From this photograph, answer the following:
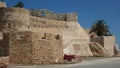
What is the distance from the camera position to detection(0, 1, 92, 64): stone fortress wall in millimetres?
25672

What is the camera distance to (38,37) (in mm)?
26672

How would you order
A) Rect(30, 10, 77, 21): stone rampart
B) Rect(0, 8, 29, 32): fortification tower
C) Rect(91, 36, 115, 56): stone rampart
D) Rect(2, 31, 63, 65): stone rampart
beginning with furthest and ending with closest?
Rect(91, 36, 115, 56): stone rampart < Rect(30, 10, 77, 21): stone rampart < Rect(0, 8, 29, 32): fortification tower < Rect(2, 31, 63, 65): stone rampart

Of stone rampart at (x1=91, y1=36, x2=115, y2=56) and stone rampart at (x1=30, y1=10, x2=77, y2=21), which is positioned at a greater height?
stone rampart at (x1=30, y1=10, x2=77, y2=21)

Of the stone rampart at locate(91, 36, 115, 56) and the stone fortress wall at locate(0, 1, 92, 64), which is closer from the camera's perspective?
the stone fortress wall at locate(0, 1, 92, 64)

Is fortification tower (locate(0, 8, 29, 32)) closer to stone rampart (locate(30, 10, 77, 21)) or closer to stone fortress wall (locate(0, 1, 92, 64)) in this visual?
stone fortress wall (locate(0, 1, 92, 64))

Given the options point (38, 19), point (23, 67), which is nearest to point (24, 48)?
point (23, 67)

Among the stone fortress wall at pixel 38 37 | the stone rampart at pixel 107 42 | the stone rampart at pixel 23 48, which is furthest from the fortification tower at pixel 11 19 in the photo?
the stone rampart at pixel 107 42

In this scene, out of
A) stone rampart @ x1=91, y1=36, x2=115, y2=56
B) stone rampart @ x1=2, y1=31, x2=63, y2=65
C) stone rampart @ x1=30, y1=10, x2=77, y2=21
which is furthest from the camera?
stone rampart @ x1=91, y1=36, x2=115, y2=56

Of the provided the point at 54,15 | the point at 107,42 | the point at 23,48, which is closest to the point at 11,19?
the point at 23,48

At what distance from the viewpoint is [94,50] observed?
148ft

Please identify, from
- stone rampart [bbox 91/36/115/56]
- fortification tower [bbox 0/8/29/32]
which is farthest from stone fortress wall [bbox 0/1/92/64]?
stone rampart [bbox 91/36/115/56]

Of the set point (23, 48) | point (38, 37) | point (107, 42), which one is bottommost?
point (23, 48)

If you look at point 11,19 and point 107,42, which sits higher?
point 11,19

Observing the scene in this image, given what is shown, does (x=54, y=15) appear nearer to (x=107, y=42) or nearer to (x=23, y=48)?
(x=107, y=42)
